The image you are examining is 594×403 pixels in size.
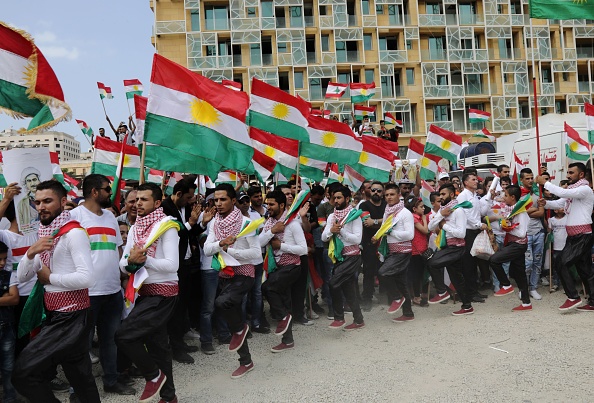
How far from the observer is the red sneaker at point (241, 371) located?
5.66 m

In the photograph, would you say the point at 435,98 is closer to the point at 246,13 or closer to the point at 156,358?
the point at 246,13

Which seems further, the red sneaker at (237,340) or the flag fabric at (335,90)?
the flag fabric at (335,90)

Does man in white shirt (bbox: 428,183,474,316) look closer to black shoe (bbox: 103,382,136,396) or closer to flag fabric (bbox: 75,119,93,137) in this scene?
black shoe (bbox: 103,382,136,396)

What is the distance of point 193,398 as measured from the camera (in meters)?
5.14

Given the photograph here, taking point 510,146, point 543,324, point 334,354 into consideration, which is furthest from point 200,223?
point 510,146

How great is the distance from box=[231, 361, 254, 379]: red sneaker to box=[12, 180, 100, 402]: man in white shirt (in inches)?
66.1

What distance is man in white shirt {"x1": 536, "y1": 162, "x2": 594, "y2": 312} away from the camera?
24.6ft

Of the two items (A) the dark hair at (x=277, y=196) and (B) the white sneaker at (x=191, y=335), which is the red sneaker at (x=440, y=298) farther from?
(B) the white sneaker at (x=191, y=335)

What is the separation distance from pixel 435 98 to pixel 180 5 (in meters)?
19.5

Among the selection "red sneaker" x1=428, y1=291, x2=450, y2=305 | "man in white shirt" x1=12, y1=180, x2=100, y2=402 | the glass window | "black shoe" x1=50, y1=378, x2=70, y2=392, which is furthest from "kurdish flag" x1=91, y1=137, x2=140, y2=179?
the glass window

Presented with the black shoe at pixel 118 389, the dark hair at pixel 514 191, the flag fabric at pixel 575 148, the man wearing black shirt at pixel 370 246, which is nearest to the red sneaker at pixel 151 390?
the black shoe at pixel 118 389

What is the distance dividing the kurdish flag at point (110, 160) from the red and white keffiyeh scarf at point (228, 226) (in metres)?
3.96

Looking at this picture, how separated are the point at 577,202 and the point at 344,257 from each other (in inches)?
138

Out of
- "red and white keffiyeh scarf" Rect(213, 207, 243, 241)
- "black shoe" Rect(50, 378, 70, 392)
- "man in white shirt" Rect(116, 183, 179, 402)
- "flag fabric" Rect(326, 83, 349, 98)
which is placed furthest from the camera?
"flag fabric" Rect(326, 83, 349, 98)
